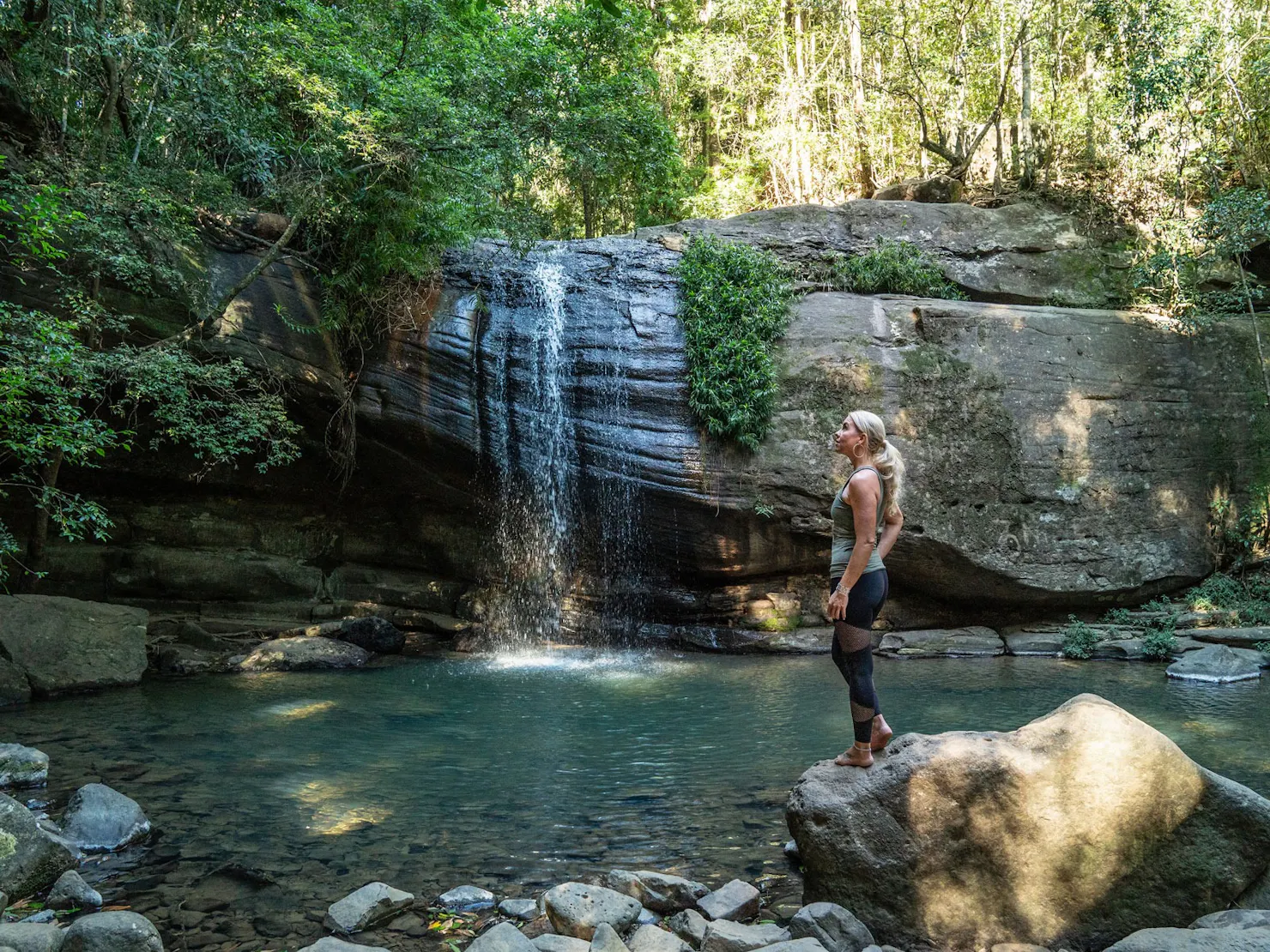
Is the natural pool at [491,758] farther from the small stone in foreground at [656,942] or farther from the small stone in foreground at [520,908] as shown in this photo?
the small stone in foreground at [656,942]

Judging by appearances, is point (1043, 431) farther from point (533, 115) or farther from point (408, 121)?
point (408, 121)

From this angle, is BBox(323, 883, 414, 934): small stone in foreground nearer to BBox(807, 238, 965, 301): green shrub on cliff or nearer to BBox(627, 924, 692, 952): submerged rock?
BBox(627, 924, 692, 952): submerged rock

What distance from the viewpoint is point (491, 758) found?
19.8ft

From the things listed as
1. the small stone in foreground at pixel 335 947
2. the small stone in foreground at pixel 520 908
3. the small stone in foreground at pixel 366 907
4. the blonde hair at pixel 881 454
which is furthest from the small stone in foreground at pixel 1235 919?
the small stone in foreground at pixel 366 907

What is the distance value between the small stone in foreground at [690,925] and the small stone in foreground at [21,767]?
14.1ft

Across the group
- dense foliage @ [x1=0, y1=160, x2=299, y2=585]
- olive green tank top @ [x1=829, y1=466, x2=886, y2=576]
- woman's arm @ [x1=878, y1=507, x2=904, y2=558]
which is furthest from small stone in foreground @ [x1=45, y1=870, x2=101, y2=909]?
woman's arm @ [x1=878, y1=507, x2=904, y2=558]

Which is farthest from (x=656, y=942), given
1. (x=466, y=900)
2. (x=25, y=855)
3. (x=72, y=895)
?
(x=25, y=855)

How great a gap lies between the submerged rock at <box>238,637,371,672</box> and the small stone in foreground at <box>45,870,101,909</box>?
6265 millimetres

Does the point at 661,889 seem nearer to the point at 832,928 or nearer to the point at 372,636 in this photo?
the point at 832,928

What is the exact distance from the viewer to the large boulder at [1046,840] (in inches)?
126

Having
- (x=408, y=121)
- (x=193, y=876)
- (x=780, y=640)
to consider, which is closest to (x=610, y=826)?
(x=193, y=876)

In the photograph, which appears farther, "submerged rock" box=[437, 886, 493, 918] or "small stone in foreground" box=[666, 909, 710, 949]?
"submerged rock" box=[437, 886, 493, 918]

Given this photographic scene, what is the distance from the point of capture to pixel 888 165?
1888 centimetres

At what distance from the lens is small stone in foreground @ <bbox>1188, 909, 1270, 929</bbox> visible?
115 inches
